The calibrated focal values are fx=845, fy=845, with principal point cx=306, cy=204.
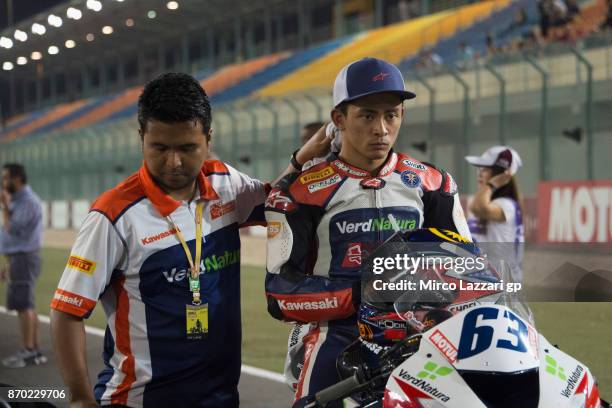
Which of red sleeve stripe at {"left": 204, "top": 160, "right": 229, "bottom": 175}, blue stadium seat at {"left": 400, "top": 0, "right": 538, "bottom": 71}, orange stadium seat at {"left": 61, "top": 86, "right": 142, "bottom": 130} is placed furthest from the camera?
orange stadium seat at {"left": 61, "top": 86, "right": 142, "bottom": 130}

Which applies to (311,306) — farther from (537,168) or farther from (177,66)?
(177,66)

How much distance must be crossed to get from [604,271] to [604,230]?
10777 mm

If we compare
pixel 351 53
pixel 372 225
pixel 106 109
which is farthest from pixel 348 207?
pixel 106 109

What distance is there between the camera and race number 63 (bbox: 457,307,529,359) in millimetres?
1812

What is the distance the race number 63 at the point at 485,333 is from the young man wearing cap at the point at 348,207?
2.45 ft

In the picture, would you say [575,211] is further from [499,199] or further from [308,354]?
[308,354]

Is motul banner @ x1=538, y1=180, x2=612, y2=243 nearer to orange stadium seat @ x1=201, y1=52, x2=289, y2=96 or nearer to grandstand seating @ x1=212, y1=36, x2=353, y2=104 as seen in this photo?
grandstand seating @ x1=212, y1=36, x2=353, y2=104

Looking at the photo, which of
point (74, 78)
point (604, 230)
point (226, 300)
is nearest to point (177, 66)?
point (74, 78)

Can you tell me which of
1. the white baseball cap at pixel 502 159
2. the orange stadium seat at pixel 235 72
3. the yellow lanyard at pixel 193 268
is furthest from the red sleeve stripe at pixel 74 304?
the orange stadium seat at pixel 235 72

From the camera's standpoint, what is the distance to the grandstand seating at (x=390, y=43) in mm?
28531

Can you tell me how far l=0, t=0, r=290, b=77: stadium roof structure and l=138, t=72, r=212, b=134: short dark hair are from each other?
67.0ft

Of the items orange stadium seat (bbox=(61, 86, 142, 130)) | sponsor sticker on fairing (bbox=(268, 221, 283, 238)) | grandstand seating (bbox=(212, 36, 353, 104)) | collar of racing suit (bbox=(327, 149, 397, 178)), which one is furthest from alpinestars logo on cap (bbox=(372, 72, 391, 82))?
orange stadium seat (bbox=(61, 86, 142, 130))

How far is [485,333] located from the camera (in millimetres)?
1834

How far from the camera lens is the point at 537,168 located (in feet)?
50.6
